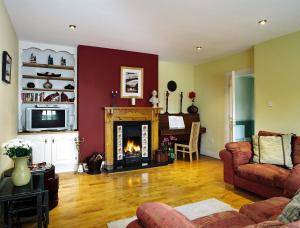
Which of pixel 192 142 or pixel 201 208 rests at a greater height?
pixel 192 142

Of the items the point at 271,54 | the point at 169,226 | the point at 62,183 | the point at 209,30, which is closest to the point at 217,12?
the point at 209,30

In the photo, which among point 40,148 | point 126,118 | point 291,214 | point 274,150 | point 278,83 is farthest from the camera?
point 126,118

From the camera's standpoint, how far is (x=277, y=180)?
8.75 feet

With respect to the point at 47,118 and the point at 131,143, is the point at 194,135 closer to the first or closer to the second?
the point at 131,143

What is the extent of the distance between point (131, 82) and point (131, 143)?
140 cm

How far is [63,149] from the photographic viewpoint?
4273mm

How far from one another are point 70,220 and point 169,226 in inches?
71.8

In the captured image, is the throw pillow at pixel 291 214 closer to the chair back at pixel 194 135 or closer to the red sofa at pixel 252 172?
the red sofa at pixel 252 172

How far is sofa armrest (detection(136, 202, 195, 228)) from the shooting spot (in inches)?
42.6

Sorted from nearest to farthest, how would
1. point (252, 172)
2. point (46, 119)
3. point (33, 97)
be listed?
1. point (252, 172)
2. point (46, 119)
3. point (33, 97)

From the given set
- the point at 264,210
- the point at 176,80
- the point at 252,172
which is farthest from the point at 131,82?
the point at 264,210

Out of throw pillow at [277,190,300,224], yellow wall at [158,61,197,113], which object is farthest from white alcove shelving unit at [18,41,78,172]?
throw pillow at [277,190,300,224]

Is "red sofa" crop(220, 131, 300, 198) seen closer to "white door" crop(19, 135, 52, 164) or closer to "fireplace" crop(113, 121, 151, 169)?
"fireplace" crop(113, 121, 151, 169)

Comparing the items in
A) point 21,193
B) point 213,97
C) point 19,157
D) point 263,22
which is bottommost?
point 21,193
